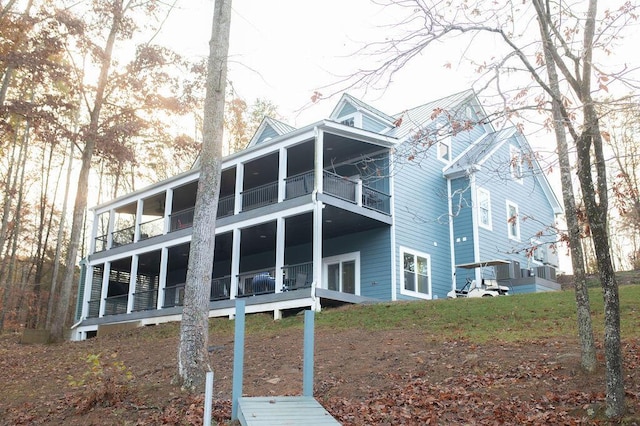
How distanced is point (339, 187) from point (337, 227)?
1.95 metres

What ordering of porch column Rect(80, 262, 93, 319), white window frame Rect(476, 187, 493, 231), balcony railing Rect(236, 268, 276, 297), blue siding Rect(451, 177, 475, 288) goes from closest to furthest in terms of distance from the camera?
1. balcony railing Rect(236, 268, 276, 297)
2. blue siding Rect(451, 177, 475, 288)
3. white window frame Rect(476, 187, 493, 231)
4. porch column Rect(80, 262, 93, 319)

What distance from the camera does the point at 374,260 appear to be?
802 inches

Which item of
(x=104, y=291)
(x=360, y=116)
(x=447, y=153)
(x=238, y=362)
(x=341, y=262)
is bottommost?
(x=238, y=362)

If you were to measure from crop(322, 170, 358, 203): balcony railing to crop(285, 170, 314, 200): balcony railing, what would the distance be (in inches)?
21.4

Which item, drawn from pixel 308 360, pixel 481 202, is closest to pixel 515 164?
pixel 308 360

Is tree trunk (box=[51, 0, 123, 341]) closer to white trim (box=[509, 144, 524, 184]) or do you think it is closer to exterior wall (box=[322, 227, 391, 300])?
exterior wall (box=[322, 227, 391, 300])

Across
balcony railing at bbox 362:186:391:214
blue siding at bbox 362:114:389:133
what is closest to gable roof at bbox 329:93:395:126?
blue siding at bbox 362:114:389:133

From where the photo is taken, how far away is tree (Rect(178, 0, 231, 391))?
9.70 metres

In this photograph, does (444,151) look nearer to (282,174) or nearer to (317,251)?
(282,174)

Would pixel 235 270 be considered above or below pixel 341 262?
below

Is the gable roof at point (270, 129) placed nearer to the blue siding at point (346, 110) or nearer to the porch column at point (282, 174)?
the blue siding at point (346, 110)

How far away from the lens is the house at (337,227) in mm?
18877

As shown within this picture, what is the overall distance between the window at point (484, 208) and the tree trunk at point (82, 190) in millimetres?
14934

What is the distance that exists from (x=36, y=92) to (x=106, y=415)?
2594 cm
